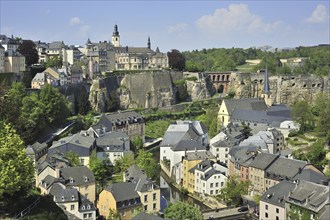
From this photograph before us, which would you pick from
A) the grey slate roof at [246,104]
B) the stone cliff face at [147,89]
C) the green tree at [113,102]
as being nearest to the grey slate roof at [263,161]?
the grey slate roof at [246,104]

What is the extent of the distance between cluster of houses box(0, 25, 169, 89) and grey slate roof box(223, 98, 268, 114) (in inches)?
884

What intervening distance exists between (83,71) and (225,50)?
71.5 m

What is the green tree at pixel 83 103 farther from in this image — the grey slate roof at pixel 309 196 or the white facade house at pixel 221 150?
the grey slate roof at pixel 309 196

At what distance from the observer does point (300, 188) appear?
88.9 ft

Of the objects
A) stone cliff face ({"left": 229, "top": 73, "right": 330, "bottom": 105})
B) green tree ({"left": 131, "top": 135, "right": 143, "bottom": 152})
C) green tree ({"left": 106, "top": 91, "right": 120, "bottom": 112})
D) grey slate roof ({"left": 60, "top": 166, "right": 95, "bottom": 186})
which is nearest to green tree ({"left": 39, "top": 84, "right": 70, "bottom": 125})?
green tree ({"left": 131, "top": 135, "right": 143, "bottom": 152})

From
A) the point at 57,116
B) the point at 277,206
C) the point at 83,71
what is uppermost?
the point at 83,71

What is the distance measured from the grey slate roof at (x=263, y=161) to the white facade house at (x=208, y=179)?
2670mm

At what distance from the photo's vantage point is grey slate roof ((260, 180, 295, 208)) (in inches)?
1096

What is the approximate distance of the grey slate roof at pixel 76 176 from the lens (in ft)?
96.2

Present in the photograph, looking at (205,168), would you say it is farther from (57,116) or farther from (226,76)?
(226,76)

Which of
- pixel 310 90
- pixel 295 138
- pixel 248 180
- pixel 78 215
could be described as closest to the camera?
pixel 78 215

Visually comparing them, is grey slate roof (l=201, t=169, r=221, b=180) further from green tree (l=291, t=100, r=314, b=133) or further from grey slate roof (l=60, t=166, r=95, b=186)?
green tree (l=291, t=100, r=314, b=133)

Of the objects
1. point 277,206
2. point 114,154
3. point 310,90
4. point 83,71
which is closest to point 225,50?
point 310,90

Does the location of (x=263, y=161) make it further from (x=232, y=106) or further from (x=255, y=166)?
(x=232, y=106)
